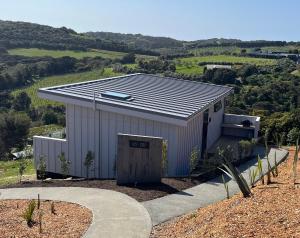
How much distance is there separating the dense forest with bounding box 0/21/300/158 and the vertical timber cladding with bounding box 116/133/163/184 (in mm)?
7941

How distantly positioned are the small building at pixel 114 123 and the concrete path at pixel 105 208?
3.70m

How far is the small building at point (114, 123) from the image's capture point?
14.8 m

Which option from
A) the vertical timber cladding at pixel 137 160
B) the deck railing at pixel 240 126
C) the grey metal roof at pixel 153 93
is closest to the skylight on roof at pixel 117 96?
the grey metal roof at pixel 153 93

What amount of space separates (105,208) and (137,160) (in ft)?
8.09

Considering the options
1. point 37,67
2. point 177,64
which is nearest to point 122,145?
point 177,64

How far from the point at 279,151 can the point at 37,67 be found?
6421cm

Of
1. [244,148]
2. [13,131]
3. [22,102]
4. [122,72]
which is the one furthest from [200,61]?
Result: [244,148]

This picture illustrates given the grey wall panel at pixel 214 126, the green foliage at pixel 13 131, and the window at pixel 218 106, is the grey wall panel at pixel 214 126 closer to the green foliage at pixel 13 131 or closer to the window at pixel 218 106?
the window at pixel 218 106

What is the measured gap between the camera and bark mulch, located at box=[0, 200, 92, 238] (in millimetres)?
8617

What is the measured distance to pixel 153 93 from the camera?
1772 cm

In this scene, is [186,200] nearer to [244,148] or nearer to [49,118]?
[244,148]

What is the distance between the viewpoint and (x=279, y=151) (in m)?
17.7

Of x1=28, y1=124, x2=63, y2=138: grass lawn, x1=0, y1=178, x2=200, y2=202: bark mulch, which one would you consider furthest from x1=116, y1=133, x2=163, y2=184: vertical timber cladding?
Answer: x1=28, y1=124, x2=63, y2=138: grass lawn

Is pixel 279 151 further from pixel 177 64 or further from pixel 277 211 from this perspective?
pixel 177 64
